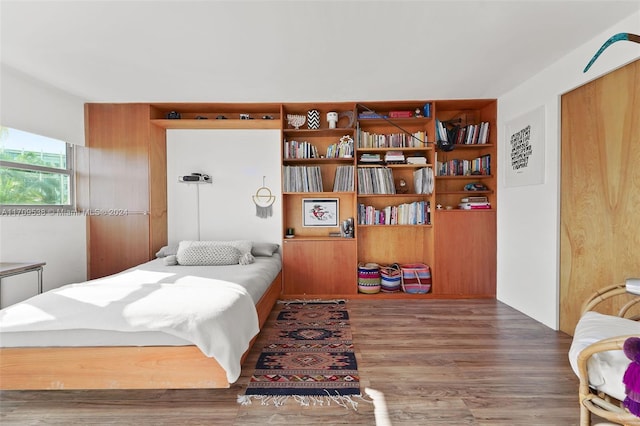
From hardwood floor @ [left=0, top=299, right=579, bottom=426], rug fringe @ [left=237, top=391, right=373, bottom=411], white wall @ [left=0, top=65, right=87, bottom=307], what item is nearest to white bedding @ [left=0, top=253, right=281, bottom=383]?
rug fringe @ [left=237, top=391, right=373, bottom=411]

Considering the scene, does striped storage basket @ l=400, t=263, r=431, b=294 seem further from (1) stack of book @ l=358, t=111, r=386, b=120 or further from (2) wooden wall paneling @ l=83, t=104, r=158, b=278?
(2) wooden wall paneling @ l=83, t=104, r=158, b=278

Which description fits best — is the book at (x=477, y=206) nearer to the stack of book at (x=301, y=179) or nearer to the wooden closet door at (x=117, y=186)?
the stack of book at (x=301, y=179)

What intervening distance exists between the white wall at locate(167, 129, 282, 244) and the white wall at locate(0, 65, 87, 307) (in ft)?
3.32

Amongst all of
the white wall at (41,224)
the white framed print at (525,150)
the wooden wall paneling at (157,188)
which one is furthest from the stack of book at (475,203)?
the white wall at (41,224)

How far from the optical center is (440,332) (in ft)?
9.56

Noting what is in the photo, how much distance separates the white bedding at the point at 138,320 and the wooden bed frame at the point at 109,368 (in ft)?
0.15

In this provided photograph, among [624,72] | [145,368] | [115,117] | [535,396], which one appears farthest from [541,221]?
[115,117]

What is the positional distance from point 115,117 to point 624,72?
4.91 meters

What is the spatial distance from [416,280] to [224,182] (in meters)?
2.72

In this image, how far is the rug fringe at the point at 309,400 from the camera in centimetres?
189

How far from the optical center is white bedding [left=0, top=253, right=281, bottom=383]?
1.84 metres

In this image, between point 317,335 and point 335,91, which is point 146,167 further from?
point 317,335

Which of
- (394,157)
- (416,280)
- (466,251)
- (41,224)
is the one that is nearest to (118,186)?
(41,224)

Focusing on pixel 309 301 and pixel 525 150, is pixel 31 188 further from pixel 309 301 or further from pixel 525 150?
pixel 525 150
